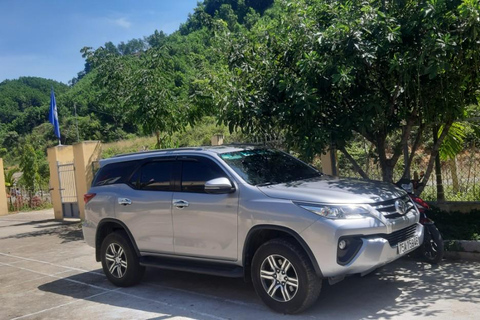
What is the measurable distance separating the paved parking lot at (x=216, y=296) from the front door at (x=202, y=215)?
67cm

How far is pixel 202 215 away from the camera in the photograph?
598 cm

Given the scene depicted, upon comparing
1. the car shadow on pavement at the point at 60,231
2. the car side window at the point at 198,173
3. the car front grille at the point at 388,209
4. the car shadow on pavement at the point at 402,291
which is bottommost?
the car shadow on pavement at the point at 402,291

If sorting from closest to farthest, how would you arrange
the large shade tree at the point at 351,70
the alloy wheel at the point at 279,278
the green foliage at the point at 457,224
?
the alloy wheel at the point at 279,278, the large shade tree at the point at 351,70, the green foliage at the point at 457,224

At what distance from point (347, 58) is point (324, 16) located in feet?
4.04

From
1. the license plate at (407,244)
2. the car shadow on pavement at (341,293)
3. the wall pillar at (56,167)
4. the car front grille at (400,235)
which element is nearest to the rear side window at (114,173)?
the car shadow on pavement at (341,293)

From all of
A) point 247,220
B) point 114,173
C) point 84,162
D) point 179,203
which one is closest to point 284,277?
point 247,220

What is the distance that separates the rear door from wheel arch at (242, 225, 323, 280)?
3.90 feet

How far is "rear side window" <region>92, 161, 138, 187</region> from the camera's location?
7.15 meters

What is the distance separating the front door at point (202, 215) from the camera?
574cm

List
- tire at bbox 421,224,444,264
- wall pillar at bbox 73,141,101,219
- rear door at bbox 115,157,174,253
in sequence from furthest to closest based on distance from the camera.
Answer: wall pillar at bbox 73,141,101,219 → tire at bbox 421,224,444,264 → rear door at bbox 115,157,174,253

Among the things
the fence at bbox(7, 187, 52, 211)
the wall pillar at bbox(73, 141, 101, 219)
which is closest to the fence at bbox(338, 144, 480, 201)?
the wall pillar at bbox(73, 141, 101, 219)

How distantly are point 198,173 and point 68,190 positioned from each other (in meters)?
10.5

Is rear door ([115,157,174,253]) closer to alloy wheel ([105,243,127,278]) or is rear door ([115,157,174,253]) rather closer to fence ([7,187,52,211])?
alloy wheel ([105,243,127,278])

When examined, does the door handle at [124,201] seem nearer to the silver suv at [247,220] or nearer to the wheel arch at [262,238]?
the silver suv at [247,220]
